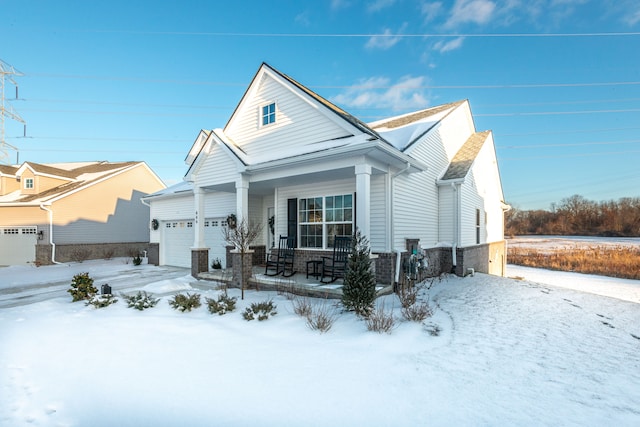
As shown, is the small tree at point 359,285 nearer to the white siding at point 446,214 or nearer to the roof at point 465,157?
the white siding at point 446,214

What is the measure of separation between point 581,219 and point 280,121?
52595 millimetres

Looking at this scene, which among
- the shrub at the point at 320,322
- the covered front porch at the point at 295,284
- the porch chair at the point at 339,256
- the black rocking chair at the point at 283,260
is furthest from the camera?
the black rocking chair at the point at 283,260

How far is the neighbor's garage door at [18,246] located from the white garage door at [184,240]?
7943mm

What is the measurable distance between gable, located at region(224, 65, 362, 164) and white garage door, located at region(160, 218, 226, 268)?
4255 mm

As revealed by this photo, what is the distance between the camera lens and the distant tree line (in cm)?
3712

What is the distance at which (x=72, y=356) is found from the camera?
169 inches

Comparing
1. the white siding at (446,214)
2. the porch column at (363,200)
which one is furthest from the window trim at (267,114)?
the white siding at (446,214)

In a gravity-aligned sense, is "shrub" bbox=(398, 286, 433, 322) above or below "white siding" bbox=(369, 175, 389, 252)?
below

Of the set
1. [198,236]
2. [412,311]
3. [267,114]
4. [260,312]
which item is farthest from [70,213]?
[412,311]

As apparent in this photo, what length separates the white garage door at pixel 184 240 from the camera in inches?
508

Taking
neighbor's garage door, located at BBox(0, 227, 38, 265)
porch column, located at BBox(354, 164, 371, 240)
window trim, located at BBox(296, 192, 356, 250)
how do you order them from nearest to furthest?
porch column, located at BBox(354, 164, 371, 240)
window trim, located at BBox(296, 192, 356, 250)
neighbor's garage door, located at BBox(0, 227, 38, 265)

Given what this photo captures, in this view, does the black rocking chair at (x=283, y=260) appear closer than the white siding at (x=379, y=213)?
No

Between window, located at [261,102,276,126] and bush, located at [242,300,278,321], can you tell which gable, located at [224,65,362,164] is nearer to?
window, located at [261,102,276,126]

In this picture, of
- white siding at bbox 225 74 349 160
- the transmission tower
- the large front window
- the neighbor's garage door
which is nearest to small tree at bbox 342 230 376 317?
the large front window
